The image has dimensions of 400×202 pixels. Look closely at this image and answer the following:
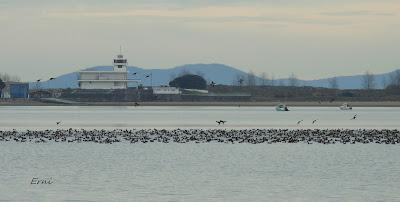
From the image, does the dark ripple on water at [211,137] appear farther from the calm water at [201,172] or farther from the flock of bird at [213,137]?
the calm water at [201,172]

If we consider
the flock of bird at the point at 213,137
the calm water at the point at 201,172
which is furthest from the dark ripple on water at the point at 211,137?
the calm water at the point at 201,172

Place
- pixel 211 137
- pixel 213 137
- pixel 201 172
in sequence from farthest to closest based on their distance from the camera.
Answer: pixel 213 137 → pixel 211 137 → pixel 201 172

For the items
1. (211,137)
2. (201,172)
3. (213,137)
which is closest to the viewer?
(201,172)

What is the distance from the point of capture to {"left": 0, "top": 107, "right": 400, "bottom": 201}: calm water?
133ft

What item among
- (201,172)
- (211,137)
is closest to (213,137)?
(211,137)

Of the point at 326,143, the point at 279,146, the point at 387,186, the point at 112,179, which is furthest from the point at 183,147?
the point at 387,186

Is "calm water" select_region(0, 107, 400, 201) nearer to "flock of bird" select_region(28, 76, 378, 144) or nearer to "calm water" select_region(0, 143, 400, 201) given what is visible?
"calm water" select_region(0, 143, 400, 201)

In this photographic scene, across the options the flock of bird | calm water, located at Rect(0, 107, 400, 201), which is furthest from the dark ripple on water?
calm water, located at Rect(0, 107, 400, 201)

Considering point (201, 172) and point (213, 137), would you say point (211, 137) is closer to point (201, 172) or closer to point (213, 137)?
point (213, 137)

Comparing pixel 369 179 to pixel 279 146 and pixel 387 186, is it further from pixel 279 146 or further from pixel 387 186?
pixel 279 146

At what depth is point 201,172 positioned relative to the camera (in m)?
50.7

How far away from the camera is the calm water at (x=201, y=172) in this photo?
40.5 metres

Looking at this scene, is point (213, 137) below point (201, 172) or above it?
above

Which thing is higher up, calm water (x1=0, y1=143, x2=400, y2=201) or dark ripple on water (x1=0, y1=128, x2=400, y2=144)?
dark ripple on water (x1=0, y1=128, x2=400, y2=144)
